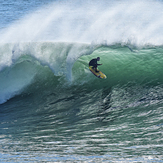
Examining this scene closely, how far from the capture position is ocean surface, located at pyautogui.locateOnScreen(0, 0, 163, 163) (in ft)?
16.4

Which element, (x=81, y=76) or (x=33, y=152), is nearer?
(x=33, y=152)

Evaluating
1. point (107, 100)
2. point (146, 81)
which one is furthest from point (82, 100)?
point (146, 81)

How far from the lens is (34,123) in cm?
695

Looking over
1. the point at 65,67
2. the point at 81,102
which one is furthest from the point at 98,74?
the point at 81,102

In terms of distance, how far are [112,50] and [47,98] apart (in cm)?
391

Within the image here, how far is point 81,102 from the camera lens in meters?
8.16

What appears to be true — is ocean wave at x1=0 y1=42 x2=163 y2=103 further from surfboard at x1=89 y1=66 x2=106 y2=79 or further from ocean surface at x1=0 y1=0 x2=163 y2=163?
surfboard at x1=89 y1=66 x2=106 y2=79

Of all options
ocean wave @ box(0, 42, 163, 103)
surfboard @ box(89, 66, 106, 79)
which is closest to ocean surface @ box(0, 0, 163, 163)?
ocean wave @ box(0, 42, 163, 103)

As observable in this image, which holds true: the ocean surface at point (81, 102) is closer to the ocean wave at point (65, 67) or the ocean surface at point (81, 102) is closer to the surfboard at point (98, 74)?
the ocean wave at point (65, 67)

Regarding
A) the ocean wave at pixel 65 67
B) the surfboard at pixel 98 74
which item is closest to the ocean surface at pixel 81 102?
the ocean wave at pixel 65 67

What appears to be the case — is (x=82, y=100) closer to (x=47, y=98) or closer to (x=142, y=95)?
(x=47, y=98)

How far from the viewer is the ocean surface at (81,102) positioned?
500cm

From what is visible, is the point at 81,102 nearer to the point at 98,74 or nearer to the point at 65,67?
the point at 98,74

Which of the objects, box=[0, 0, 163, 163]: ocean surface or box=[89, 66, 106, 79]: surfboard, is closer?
box=[0, 0, 163, 163]: ocean surface
